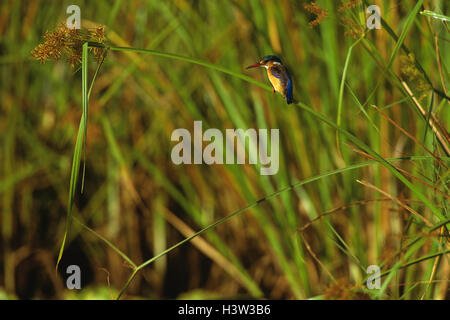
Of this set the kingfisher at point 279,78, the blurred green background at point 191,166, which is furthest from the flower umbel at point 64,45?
the blurred green background at point 191,166

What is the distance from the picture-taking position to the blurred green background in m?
1.21

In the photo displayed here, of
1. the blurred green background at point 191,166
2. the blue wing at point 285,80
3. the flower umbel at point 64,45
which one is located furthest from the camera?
the blurred green background at point 191,166

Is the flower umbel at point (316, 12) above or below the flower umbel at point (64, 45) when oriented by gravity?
above

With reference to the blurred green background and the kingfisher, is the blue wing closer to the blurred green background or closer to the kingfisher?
the kingfisher

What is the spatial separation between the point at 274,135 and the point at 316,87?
24 cm

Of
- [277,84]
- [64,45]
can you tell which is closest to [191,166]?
[277,84]

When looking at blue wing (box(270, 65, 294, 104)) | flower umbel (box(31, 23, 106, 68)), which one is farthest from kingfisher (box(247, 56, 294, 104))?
flower umbel (box(31, 23, 106, 68))

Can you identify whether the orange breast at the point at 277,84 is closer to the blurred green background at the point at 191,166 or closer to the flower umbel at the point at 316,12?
the flower umbel at the point at 316,12

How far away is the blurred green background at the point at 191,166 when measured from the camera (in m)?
1.21

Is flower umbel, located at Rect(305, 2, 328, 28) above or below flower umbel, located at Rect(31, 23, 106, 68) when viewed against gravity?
above

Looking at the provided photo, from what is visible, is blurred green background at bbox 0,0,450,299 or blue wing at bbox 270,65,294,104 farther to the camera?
blurred green background at bbox 0,0,450,299

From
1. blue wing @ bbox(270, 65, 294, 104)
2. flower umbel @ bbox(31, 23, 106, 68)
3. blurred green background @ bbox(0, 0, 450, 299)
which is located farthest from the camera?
blurred green background @ bbox(0, 0, 450, 299)

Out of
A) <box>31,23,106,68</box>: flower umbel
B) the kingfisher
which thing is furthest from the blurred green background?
<box>31,23,106,68</box>: flower umbel

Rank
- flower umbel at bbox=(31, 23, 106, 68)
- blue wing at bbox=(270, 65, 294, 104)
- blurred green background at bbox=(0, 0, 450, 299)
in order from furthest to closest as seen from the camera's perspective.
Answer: blurred green background at bbox=(0, 0, 450, 299) → blue wing at bbox=(270, 65, 294, 104) → flower umbel at bbox=(31, 23, 106, 68)
